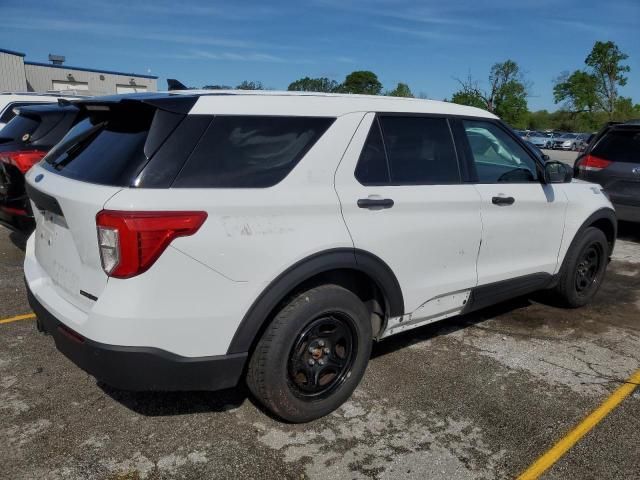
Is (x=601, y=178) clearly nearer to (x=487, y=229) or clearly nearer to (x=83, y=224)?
(x=487, y=229)

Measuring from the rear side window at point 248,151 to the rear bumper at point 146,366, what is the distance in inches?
30.9

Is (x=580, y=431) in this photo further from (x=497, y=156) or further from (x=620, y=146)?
(x=620, y=146)

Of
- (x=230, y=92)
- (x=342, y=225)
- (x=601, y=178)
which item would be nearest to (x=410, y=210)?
(x=342, y=225)

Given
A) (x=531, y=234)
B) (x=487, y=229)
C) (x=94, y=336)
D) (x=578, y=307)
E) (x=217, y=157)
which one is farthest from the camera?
(x=578, y=307)

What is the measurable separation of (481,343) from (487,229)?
3.29 feet

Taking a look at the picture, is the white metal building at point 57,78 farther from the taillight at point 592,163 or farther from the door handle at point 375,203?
the door handle at point 375,203

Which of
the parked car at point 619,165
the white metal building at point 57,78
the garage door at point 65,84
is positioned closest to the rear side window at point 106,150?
the parked car at point 619,165

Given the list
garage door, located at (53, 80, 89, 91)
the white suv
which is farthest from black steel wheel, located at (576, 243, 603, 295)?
garage door, located at (53, 80, 89, 91)

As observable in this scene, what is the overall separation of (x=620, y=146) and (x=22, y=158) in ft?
25.0

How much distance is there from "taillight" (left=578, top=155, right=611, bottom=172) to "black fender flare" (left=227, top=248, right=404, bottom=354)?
19.7ft

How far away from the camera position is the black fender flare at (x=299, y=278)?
2.68 meters

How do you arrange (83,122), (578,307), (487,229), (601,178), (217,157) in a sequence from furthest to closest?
(601,178)
(578,307)
(487,229)
(83,122)
(217,157)

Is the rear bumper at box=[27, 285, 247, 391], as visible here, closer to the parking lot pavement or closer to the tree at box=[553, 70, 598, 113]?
the parking lot pavement

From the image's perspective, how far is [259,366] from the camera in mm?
2820
